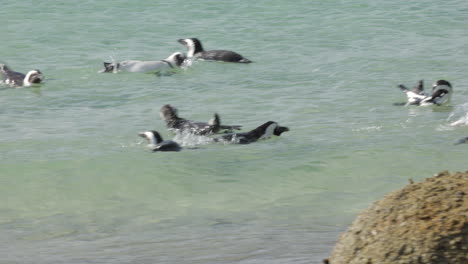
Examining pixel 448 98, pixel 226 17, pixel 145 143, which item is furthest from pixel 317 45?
pixel 145 143

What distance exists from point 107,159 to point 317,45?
8343 mm

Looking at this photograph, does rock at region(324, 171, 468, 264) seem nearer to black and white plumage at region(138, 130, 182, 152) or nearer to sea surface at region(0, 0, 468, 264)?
sea surface at region(0, 0, 468, 264)

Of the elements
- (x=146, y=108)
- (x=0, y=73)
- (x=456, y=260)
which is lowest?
(x=456, y=260)

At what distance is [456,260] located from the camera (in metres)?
4.50

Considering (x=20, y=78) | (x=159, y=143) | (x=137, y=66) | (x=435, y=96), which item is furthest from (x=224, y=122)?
(x=20, y=78)

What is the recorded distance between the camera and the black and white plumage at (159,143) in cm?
1065

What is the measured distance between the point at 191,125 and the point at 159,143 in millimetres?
889

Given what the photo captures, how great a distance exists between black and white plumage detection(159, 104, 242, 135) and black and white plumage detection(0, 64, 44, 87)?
3200 mm

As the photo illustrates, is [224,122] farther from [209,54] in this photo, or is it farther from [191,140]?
[209,54]

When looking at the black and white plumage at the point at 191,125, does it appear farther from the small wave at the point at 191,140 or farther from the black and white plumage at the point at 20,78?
the black and white plumage at the point at 20,78

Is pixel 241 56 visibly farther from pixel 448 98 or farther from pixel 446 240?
pixel 446 240

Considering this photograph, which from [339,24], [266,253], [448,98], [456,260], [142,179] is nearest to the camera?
[456,260]

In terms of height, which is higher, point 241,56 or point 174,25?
point 174,25

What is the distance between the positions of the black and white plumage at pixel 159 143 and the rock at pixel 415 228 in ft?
19.4
